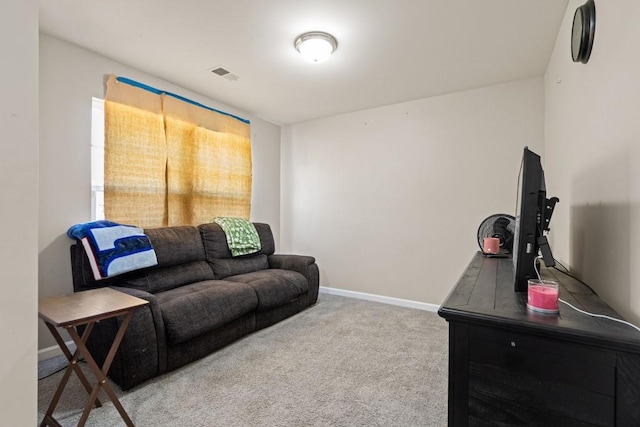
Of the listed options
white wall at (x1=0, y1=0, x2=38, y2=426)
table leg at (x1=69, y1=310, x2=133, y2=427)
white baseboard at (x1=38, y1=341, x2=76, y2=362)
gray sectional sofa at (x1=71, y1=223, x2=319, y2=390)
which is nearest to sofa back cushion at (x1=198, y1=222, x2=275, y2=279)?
gray sectional sofa at (x1=71, y1=223, x2=319, y2=390)

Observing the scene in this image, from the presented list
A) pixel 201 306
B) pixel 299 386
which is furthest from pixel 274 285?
pixel 299 386

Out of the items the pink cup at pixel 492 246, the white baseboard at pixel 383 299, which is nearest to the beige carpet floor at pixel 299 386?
the white baseboard at pixel 383 299

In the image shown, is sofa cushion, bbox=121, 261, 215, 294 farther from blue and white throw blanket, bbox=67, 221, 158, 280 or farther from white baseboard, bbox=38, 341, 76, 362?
white baseboard, bbox=38, 341, 76, 362

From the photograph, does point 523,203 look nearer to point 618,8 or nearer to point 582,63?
point 618,8

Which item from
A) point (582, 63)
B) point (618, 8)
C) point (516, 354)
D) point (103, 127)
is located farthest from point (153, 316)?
point (582, 63)

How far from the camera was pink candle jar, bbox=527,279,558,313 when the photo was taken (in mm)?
921

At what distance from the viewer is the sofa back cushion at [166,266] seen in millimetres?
2184

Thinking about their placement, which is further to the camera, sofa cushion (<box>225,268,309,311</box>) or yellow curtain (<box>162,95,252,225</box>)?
yellow curtain (<box>162,95,252,225</box>)

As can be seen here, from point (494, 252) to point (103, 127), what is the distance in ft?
11.6

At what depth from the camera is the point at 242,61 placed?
2670 millimetres

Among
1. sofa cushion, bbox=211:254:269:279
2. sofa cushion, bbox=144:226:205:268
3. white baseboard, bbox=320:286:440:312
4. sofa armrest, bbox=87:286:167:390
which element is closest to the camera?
sofa armrest, bbox=87:286:167:390

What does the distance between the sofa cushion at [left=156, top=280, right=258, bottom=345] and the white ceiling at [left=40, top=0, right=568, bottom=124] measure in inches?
79.7

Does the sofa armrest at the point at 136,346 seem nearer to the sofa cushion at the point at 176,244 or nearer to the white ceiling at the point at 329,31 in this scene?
the sofa cushion at the point at 176,244

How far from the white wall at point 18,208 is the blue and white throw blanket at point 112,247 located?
54.2 inches
